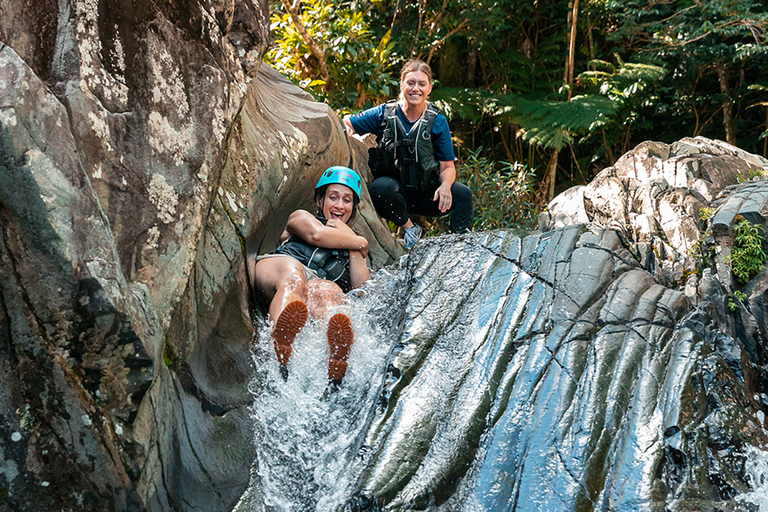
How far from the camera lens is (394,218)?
5711mm

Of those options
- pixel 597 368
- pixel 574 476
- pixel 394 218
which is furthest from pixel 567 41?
pixel 574 476

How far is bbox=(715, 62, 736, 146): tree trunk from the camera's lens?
936 cm

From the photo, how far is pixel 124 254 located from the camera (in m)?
2.81

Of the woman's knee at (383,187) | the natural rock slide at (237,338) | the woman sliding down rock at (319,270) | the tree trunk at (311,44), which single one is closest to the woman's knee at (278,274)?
the woman sliding down rock at (319,270)

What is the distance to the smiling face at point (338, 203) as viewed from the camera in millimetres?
4691

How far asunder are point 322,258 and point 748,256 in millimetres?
3011

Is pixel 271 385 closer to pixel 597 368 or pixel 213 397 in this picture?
pixel 213 397

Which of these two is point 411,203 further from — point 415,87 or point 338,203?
point 338,203

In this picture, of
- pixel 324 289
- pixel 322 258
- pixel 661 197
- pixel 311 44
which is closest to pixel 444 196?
pixel 322 258

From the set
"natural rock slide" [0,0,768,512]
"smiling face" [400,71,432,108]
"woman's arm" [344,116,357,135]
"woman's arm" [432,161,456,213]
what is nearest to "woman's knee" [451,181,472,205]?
"woman's arm" [432,161,456,213]

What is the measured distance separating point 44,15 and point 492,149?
956 cm

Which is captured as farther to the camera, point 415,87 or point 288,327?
point 415,87

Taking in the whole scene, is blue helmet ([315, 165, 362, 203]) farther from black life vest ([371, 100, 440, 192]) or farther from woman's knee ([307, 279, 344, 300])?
woman's knee ([307, 279, 344, 300])

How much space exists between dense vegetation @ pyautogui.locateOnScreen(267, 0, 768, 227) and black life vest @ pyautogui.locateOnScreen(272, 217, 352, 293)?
360 centimetres
